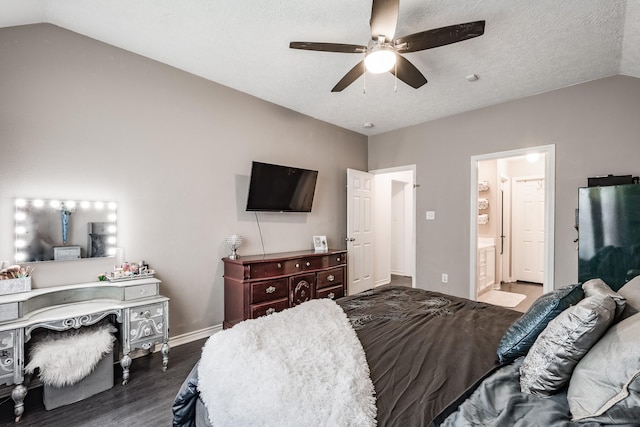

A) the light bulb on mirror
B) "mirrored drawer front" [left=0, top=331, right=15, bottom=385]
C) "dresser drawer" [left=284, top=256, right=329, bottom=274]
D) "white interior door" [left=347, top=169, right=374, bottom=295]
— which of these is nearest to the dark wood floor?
"mirrored drawer front" [left=0, top=331, right=15, bottom=385]

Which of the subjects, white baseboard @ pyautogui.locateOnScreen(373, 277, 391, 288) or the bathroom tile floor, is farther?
white baseboard @ pyautogui.locateOnScreen(373, 277, 391, 288)

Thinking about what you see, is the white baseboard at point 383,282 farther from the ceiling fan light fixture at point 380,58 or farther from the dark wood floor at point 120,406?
the ceiling fan light fixture at point 380,58

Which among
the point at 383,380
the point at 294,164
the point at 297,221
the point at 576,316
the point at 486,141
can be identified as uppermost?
the point at 486,141

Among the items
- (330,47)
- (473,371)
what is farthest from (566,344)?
(330,47)

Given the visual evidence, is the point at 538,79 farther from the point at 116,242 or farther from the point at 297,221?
the point at 116,242

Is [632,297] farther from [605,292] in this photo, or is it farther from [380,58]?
[380,58]

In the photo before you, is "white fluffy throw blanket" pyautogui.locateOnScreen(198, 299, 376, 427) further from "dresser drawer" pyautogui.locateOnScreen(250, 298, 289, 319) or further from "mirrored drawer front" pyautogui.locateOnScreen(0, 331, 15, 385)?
"dresser drawer" pyautogui.locateOnScreen(250, 298, 289, 319)

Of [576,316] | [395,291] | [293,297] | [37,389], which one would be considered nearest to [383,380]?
[576,316]

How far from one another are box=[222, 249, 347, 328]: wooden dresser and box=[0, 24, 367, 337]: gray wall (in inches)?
9.9

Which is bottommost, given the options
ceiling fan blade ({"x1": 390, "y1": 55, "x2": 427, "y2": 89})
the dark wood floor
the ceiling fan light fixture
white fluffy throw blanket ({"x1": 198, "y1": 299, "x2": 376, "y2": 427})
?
the dark wood floor

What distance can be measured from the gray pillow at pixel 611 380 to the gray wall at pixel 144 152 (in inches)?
124

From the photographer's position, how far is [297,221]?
4312mm

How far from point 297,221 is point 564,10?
339 centimetres

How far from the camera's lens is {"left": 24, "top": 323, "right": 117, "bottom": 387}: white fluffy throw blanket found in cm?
199
